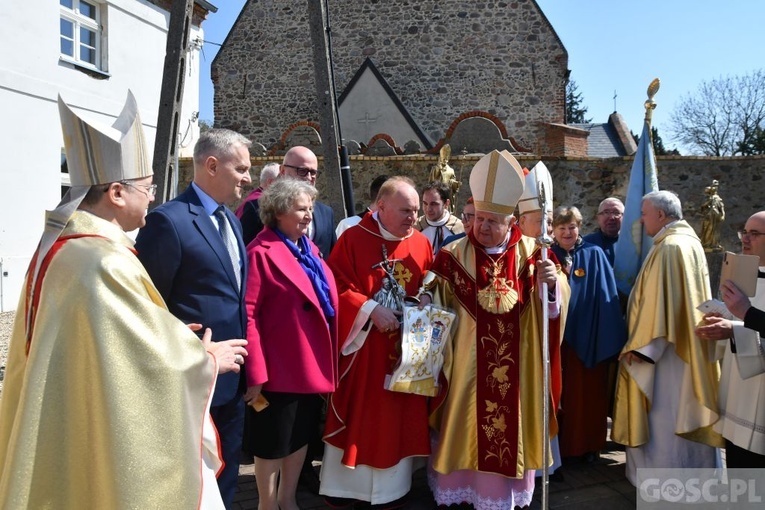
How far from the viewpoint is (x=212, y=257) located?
8.48ft

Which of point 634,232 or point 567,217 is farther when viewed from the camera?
point 634,232

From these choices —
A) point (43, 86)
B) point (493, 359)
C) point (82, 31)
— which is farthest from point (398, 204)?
point (82, 31)

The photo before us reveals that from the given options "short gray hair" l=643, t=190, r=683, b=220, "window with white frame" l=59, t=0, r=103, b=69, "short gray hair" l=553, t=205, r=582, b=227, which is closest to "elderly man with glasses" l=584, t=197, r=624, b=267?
"short gray hair" l=553, t=205, r=582, b=227

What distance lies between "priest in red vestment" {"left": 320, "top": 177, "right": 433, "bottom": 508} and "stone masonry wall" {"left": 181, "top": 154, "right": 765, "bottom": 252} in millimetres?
7860

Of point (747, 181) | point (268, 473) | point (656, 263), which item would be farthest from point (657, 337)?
point (747, 181)

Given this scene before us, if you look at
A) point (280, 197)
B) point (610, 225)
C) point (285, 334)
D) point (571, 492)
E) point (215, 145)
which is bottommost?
point (571, 492)

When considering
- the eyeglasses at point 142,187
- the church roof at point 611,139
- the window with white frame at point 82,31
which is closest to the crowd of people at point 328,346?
the eyeglasses at point 142,187

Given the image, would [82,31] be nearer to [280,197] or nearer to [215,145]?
[280,197]

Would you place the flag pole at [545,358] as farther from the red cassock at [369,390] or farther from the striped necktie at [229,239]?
the striped necktie at [229,239]

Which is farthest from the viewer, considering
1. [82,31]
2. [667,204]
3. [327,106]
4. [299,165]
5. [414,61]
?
[414,61]

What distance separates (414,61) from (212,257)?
55.5 ft

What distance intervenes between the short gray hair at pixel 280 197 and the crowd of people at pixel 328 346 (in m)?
0.01

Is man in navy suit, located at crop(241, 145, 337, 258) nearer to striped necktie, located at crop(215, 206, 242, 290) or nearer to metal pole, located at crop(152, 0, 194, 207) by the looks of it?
striped necktie, located at crop(215, 206, 242, 290)

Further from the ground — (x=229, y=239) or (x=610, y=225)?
(x=610, y=225)
